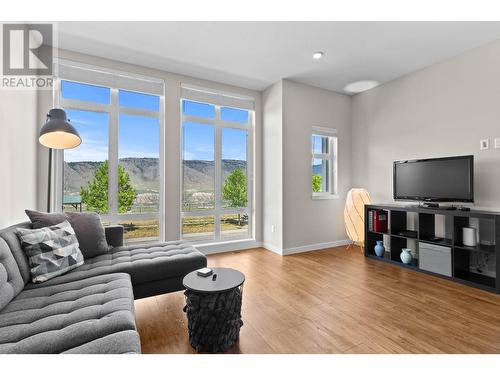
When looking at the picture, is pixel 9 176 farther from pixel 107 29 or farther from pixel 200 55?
pixel 200 55

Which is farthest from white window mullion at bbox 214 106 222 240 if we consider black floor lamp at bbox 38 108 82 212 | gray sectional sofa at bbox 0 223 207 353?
black floor lamp at bbox 38 108 82 212

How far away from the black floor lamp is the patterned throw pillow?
849mm

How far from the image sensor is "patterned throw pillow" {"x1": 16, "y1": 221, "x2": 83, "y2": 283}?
172cm

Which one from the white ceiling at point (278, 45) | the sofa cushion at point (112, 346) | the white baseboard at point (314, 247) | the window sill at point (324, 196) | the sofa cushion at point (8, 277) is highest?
the white ceiling at point (278, 45)

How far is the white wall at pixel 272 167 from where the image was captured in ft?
13.1

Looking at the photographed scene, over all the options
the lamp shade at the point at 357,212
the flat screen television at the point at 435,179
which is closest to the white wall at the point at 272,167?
the lamp shade at the point at 357,212

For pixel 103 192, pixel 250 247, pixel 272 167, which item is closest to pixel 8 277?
pixel 103 192

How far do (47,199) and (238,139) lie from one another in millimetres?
2830

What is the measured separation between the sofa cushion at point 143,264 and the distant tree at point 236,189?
1891mm

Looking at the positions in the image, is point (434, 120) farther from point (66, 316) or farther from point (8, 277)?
point (8, 277)

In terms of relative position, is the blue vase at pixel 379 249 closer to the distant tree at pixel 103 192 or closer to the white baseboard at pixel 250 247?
the white baseboard at pixel 250 247

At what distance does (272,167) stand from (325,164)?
114cm
